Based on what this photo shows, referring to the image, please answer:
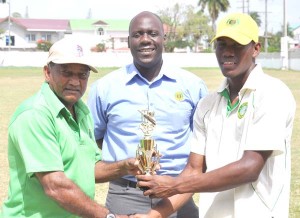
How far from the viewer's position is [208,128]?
380cm

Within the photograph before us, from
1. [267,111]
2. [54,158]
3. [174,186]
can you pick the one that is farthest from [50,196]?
[267,111]

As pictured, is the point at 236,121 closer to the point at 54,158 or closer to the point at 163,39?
the point at 54,158

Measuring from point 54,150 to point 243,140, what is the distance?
109cm

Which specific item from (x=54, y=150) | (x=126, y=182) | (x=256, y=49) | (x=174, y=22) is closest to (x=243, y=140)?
(x=256, y=49)

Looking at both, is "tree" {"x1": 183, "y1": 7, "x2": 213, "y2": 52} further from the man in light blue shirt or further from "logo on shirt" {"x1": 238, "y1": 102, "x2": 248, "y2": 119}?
"logo on shirt" {"x1": 238, "y1": 102, "x2": 248, "y2": 119}

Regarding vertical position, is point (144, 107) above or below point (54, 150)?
above

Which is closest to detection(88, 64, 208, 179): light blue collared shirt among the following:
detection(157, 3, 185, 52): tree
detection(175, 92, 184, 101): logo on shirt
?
detection(175, 92, 184, 101): logo on shirt

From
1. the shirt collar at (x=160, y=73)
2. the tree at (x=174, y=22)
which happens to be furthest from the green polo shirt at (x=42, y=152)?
the tree at (x=174, y=22)

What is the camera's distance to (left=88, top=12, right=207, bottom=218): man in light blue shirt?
4859mm

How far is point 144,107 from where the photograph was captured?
Answer: 4.90m

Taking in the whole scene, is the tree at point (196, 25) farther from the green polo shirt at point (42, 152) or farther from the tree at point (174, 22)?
the green polo shirt at point (42, 152)

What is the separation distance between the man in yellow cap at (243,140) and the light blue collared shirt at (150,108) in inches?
39.0

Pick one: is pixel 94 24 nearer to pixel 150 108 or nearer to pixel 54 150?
pixel 150 108

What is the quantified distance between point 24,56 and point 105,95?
6261 cm
